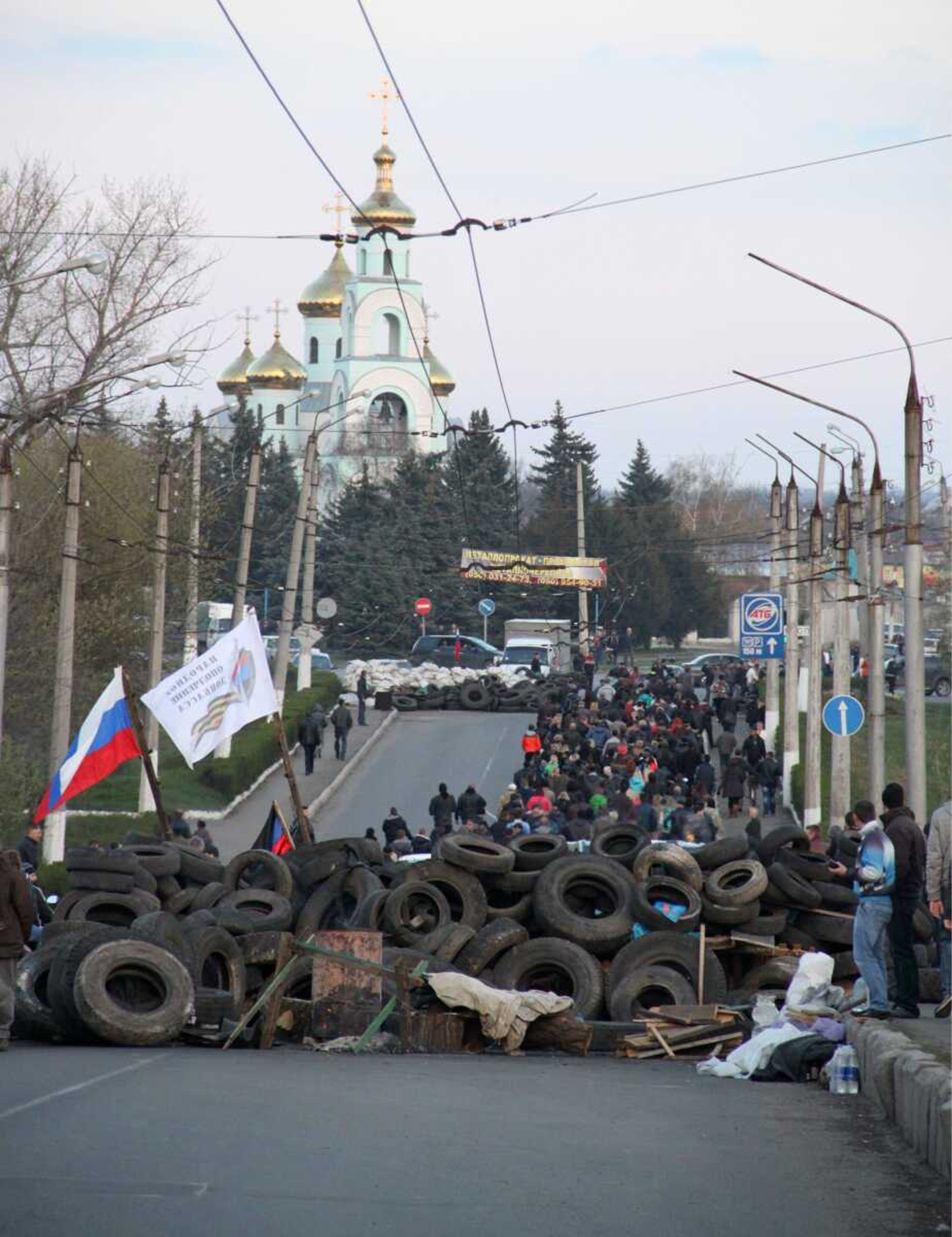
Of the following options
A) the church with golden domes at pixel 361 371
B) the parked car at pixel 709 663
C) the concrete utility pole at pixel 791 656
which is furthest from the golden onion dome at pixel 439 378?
the concrete utility pole at pixel 791 656

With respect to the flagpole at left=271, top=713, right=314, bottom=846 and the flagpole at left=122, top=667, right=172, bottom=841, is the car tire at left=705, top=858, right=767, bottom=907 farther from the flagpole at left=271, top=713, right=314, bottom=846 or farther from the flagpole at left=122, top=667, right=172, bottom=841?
the flagpole at left=122, top=667, right=172, bottom=841

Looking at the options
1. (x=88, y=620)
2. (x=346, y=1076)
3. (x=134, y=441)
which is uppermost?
(x=134, y=441)

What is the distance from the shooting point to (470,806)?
3281 centimetres

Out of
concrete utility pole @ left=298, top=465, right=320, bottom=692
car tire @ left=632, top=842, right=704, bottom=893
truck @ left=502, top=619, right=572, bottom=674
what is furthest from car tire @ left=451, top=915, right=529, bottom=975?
truck @ left=502, top=619, right=572, bottom=674

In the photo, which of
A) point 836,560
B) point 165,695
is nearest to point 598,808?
point 836,560

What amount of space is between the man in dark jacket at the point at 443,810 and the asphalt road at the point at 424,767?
4081mm

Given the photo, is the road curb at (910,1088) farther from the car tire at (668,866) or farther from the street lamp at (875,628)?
the street lamp at (875,628)

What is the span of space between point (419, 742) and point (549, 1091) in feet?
133

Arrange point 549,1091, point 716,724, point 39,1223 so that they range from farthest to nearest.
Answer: point 716,724
point 549,1091
point 39,1223

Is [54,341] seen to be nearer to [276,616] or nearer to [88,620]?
[88,620]

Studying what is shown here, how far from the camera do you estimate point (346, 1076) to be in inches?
473

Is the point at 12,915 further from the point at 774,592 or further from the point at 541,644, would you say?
the point at 541,644

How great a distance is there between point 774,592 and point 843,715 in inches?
729

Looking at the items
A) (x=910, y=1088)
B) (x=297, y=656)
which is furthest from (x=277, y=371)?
(x=910, y=1088)
